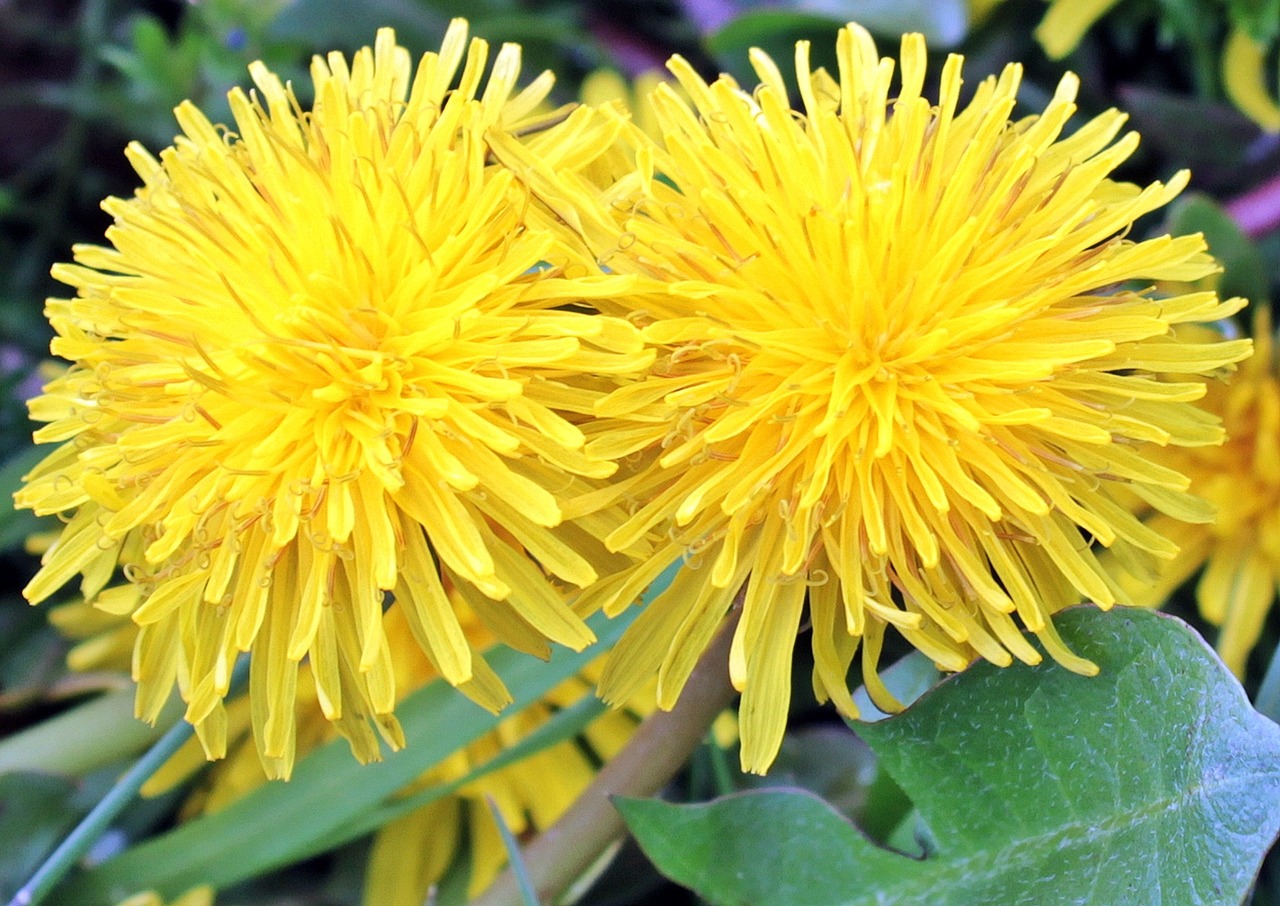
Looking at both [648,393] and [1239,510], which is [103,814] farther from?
[1239,510]

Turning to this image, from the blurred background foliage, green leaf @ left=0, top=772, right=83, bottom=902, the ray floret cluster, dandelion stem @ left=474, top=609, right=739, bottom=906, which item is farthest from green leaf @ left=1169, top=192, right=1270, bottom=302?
green leaf @ left=0, top=772, right=83, bottom=902

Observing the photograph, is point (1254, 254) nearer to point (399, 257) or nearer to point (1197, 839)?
point (1197, 839)

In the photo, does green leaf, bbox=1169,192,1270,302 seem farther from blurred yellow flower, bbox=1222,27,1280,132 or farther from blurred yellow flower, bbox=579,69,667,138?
blurred yellow flower, bbox=579,69,667,138

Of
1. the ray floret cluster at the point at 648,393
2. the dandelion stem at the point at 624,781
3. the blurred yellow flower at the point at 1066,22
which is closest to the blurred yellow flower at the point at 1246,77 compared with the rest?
the blurred yellow flower at the point at 1066,22

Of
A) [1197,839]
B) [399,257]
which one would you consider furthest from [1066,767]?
[399,257]

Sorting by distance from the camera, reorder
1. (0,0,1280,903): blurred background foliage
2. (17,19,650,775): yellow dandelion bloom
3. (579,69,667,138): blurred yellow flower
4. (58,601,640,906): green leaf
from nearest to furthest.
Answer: (17,19,650,775): yellow dandelion bloom, (58,601,640,906): green leaf, (0,0,1280,903): blurred background foliage, (579,69,667,138): blurred yellow flower

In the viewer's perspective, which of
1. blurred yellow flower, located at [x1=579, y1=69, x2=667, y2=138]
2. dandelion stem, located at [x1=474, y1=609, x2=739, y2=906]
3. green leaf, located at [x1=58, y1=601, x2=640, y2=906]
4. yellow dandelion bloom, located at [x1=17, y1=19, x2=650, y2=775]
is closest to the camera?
yellow dandelion bloom, located at [x1=17, y1=19, x2=650, y2=775]
